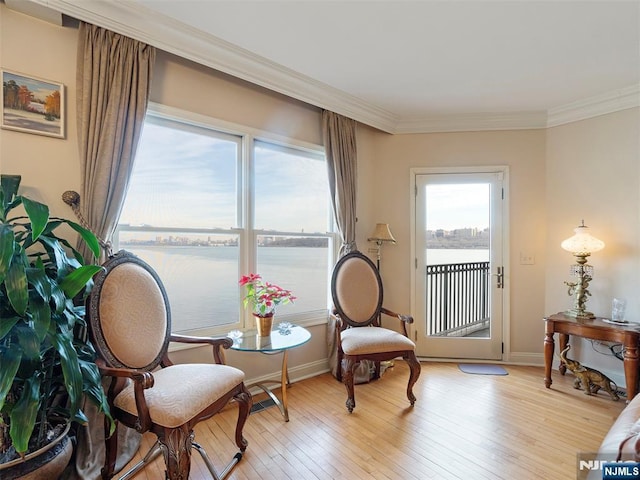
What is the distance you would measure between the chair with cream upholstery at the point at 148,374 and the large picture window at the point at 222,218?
45 cm

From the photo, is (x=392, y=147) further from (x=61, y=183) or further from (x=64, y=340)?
(x=64, y=340)

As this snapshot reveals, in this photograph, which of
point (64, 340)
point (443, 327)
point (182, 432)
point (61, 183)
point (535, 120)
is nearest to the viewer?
point (64, 340)

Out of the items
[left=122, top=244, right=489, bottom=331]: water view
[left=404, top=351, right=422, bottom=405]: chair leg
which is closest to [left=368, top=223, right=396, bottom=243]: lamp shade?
[left=122, top=244, right=489, bottom=331]: water view

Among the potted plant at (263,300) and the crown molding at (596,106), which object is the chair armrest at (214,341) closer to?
the potted plant at (263,300)

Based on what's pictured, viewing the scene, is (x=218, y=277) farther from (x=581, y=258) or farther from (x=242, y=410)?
(x=581, y=258)

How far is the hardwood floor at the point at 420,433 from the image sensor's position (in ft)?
6.16

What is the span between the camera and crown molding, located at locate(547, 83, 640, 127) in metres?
2.96

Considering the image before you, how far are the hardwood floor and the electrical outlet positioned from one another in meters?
1.21

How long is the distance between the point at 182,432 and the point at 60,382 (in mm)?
708

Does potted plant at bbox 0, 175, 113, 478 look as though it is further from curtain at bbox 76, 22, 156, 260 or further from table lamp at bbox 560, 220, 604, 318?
table lamp at bbox 560, 220, 604, 318

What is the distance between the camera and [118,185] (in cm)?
206

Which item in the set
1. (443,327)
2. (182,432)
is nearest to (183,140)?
(182,432)

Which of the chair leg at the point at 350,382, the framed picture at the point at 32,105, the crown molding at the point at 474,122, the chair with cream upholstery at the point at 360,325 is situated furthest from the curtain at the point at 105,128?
the crown molding at the point at 474,122

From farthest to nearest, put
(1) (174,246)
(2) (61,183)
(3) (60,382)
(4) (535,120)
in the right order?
(4) (535,120) < (1) (174,246) < (2) (61,183) < (3) (60,382)
